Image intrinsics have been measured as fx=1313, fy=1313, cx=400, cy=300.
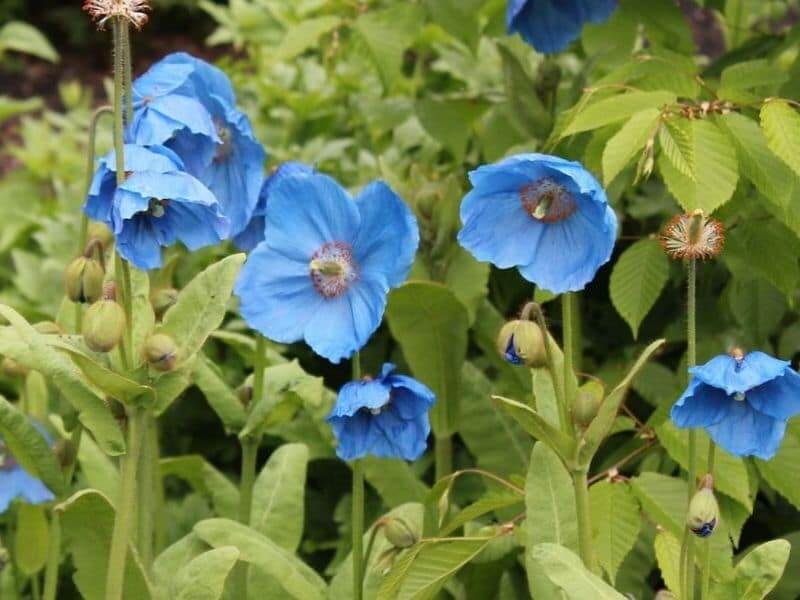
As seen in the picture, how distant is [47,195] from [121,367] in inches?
85.0

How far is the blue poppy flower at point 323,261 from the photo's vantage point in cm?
164

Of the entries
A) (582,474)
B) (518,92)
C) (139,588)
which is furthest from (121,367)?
(518,92)

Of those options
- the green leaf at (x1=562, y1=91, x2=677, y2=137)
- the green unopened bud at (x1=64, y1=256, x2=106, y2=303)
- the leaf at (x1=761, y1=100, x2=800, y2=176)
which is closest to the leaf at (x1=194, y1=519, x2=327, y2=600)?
the green unopened bud at (x1=64, y1=256, x2=106, y2=303)

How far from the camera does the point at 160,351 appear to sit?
A: 1.62 meters

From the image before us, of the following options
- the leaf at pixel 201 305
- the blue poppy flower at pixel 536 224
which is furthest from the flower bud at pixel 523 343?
the leaf at pixel 201 305

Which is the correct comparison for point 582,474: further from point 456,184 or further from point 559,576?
point 456,184

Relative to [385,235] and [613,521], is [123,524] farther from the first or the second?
[613,521]

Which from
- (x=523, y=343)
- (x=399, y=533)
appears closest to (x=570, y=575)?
(x=523, y=343)

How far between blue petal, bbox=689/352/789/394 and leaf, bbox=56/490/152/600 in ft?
2.56

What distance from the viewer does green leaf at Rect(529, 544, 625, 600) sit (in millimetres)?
1441

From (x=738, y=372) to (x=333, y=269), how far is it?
56cm

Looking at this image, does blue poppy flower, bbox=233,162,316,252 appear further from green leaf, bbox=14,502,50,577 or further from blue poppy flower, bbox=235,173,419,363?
green leaf, bbox=14,502,50,577

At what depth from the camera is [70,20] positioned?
6.22 m

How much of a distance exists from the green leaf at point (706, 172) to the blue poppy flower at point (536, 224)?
189mm
